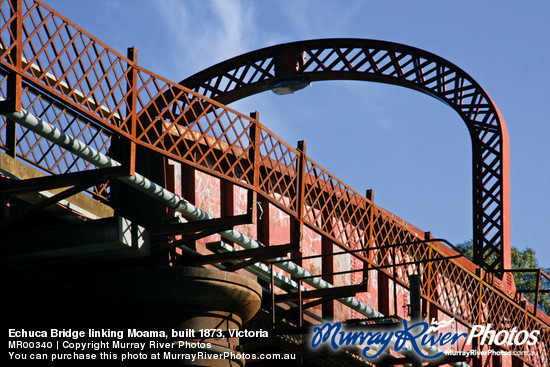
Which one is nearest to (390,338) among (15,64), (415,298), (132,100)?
(415,298)

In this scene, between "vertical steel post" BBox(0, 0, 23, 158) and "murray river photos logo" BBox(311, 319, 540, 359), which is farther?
"murray river photos logo" BBox(311, 319, 540, 359)

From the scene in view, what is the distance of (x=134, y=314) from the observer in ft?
57.6

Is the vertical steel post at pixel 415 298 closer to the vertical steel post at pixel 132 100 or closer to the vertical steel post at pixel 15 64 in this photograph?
the vertical steel post at pixel 132 100

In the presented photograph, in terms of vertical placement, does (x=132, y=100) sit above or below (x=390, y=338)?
above

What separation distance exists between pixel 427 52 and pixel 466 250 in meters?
33.4

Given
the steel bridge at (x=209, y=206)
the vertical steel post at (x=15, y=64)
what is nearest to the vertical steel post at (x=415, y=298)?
the steel bridge at (x=209, y=206)

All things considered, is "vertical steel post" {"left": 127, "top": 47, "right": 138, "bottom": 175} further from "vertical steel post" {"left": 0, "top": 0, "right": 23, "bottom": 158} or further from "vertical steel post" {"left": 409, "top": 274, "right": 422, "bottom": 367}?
"vertical steel post" {"left": 409, "top": 274, "right": 422, "bottom": 367}

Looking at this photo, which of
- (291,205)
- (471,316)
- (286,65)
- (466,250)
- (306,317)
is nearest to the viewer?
(291,205)

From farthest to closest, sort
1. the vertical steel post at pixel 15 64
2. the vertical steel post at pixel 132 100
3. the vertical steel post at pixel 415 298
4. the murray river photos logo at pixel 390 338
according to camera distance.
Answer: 1. the murray river photos logo at pixel 390 338
2. the vertical steel post at pixel 415 298
3. the vertical steel post at pixel 132 100
4. the vertical steel post at pixel 15 64

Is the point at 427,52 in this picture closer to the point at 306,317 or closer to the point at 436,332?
the point at 436,332

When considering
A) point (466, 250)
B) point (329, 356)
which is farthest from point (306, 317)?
point (466, 250)

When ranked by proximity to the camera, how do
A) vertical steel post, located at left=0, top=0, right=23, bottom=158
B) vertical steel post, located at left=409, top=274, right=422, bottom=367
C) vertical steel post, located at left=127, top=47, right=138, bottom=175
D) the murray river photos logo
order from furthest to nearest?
1. the murray river photos logo
2. vertical steel post, located at left=409, top=274, right=422, bottom=367
3. vertical steel post, located at left=127, top=47, right=138, bottom=175
4. vertical steel post, located at left=0, top=0, right=23, bottom=158

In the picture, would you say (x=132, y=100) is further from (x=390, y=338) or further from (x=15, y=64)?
(x=390, y=338)

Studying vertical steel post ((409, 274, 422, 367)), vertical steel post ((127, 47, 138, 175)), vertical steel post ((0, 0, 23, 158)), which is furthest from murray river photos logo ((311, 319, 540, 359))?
vertical steel post ((0, 0, 23, 158))
